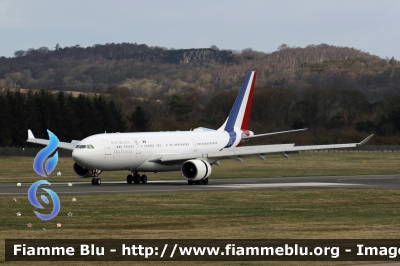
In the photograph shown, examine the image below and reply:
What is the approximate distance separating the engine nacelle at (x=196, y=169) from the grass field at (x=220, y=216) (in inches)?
266

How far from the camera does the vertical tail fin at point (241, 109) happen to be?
2350 inches

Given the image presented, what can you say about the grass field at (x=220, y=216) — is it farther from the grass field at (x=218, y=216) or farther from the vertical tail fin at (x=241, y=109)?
the vertical tail fin at (x=241, y=109)

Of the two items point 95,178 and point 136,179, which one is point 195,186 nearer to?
point 136,179

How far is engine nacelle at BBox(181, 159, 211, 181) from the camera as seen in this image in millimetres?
49469

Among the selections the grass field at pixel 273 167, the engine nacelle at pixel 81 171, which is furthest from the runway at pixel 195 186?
the grass field at pixel 273 167

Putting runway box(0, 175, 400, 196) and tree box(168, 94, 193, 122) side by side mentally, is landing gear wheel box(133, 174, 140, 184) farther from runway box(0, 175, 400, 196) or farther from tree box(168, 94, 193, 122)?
tree box(168, 94, 193, 122)

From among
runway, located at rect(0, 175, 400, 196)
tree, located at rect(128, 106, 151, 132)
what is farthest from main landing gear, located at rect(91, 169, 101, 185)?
tree, located at rect(128, 106, 151, 132)

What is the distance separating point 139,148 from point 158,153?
75.4 inches

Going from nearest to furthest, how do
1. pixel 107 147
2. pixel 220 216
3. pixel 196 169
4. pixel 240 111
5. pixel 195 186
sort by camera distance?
pixel 220 216 → pixel 107 147 → pixel 195 186 → pixel 196 169 → pixel 240 111

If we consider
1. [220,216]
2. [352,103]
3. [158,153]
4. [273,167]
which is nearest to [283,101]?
[352,103]

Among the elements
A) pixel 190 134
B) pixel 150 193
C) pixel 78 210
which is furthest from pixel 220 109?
pixel 78 210

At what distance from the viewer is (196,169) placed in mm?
49531

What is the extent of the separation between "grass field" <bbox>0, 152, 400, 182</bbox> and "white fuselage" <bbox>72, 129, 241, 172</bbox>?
2.13 meters

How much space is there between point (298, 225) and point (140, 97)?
446 feet
